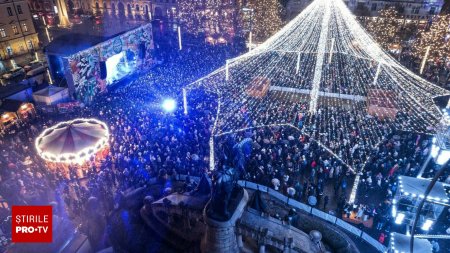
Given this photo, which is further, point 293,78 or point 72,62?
point 293,78

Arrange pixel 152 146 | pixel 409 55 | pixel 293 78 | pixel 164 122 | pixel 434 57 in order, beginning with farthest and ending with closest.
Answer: pixel 409 55
pixel 434 57
pixel 293 78
pixel 164 122
pixel 152 146

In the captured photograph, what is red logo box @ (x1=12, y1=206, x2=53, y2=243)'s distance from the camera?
33.3ft

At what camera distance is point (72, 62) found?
2189 centimetres

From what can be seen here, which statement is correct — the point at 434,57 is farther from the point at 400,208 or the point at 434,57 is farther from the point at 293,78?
the point at 400,208

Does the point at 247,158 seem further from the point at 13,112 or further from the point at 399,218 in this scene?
the point at 13,112

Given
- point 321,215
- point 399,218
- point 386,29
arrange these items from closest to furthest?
point 399,218
point 321,215
point 386,29

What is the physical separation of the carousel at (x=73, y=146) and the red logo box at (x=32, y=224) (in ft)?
13.8

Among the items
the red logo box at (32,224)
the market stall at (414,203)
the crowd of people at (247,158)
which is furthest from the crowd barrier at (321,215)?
the red logo box at (32,224)

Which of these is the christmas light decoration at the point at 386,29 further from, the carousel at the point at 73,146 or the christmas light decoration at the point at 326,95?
the carousel at the point at 73,146

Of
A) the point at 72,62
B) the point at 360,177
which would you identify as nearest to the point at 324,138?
the point at 360,177

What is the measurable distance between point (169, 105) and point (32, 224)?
11150mm

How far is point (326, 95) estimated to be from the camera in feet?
71.7

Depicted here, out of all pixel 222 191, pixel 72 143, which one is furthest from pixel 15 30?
pixel 222 191

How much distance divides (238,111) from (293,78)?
7606 mm
